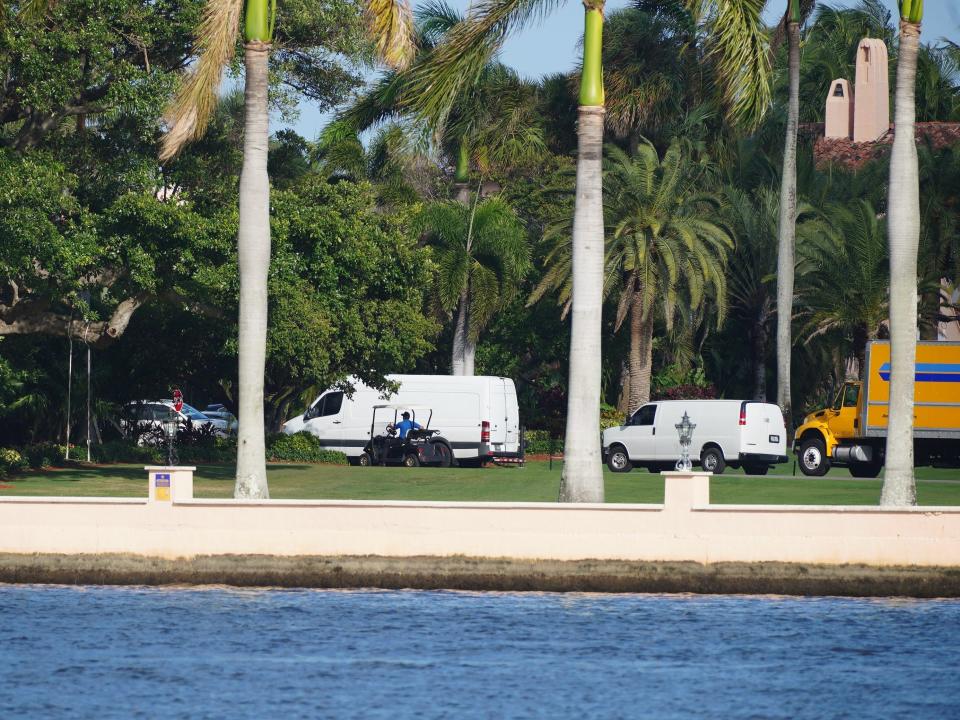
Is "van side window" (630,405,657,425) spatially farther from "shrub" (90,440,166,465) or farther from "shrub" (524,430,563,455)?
"shrub" (90,440,166,465)

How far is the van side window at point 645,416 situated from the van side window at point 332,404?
28.5ft

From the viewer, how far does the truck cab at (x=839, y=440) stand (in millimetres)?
35719

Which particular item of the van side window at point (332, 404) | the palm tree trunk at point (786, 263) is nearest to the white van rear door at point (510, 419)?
the van side window at point (332, 404)

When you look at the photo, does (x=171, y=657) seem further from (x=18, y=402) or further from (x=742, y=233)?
(x=742, y=233)

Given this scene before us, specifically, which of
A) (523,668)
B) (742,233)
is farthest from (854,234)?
(523,668)

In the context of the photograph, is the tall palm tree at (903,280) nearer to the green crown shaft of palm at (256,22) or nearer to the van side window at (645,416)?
the green crown shaft of palm at (256,22)

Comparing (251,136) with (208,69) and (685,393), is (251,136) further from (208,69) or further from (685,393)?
(685,393)

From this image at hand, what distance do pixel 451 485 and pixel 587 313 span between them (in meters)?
9.45

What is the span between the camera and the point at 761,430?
36.1 meters

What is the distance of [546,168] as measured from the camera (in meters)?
55.7

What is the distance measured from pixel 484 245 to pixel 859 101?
27879 millimetres

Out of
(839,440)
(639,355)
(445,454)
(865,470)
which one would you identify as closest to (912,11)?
(839,440)

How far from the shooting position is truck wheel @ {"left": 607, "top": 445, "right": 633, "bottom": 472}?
37406 millimetres

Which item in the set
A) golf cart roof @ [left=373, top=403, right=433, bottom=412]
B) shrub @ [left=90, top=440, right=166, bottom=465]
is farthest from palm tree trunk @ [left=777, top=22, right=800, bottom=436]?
shrub @ [left=90, top=440, right=166, bottom=465]
